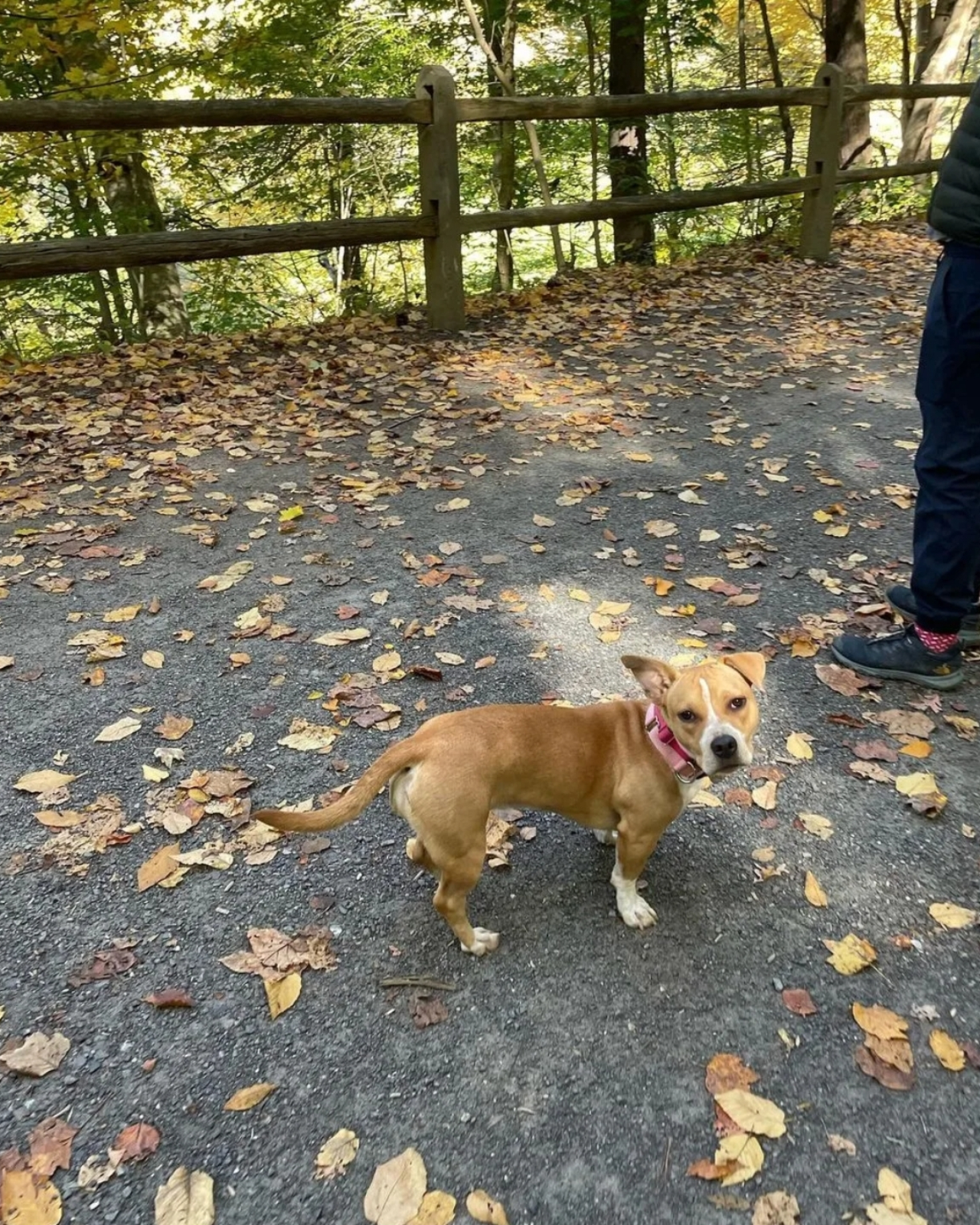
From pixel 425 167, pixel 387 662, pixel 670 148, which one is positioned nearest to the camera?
pixel 387 662

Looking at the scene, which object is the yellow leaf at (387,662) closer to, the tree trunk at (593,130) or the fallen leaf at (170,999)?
the fallen leaf at (170,999)

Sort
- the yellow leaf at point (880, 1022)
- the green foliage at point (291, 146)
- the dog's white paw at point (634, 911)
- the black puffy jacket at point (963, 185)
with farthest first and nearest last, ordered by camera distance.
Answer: the green foliage at point (291, 146) < the black puffy jacket at point (963, 185) < the dog's white paw at point (634, 911) < the yellow leaf at point (880, 1022)

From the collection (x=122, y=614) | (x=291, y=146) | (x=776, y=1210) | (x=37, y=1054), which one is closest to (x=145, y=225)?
(x=291, y=146)

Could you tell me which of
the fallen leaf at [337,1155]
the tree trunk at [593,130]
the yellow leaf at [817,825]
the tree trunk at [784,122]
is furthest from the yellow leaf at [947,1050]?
the tree trunk at [784,122]

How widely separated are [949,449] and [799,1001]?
2.12 m

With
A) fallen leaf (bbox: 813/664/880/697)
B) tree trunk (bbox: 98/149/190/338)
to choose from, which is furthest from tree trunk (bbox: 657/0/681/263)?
fallen leaf (bbox: 813/664/880/697)

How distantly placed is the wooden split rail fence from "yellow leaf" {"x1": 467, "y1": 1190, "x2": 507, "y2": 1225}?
6.17m

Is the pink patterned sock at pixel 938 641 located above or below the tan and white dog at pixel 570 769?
below

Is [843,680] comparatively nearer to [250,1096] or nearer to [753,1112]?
[753,1112]

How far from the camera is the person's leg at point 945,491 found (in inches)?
120

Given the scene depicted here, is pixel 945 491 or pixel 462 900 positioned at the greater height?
pixel 945 491

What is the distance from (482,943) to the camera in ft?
8.12

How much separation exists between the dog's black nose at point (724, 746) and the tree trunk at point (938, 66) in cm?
1355

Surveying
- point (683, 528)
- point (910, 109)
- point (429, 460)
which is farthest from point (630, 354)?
point (910, 109)
